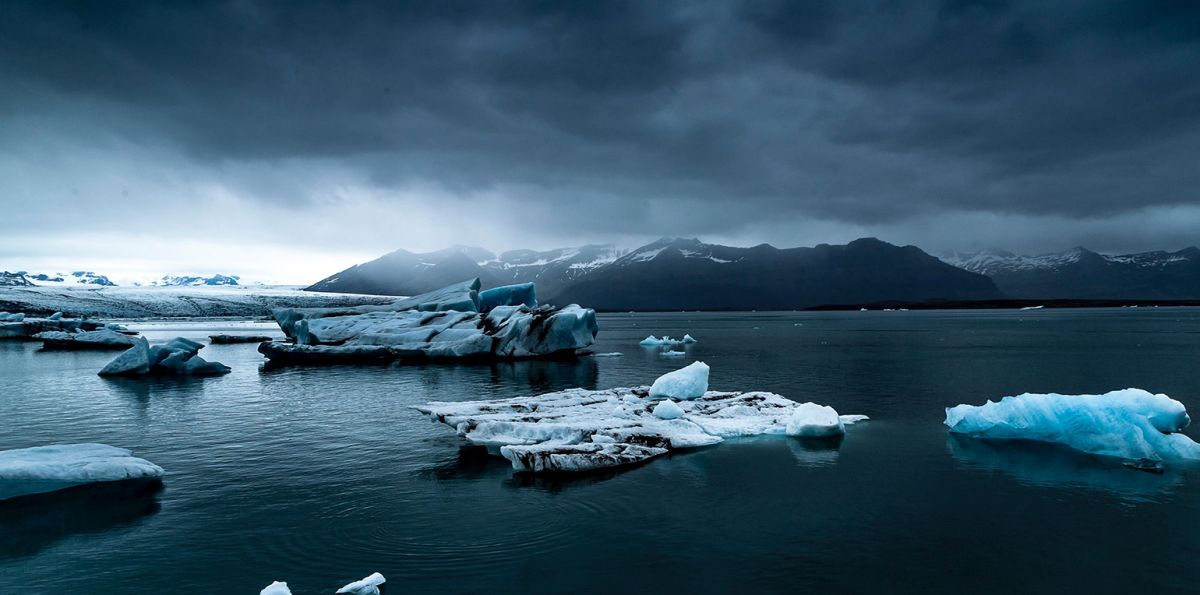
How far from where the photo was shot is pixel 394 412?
22.2 m

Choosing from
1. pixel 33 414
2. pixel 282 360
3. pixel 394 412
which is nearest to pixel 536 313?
pixel 282 360

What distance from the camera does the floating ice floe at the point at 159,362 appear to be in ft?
112

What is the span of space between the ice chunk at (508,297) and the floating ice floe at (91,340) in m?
31.9

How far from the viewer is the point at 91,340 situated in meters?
54.7

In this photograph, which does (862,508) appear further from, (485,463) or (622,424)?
(485,463)

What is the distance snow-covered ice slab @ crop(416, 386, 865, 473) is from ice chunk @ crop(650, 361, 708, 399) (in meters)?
0.33

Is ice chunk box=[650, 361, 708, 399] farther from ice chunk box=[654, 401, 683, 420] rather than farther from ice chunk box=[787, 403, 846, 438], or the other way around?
ice chunk box=[787, 403, 846, 438]

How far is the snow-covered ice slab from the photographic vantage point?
14062 millimetres

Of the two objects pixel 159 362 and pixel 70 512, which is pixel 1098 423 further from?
pixel 159 362

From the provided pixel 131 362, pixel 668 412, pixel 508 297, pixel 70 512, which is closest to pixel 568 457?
pixel 668 412

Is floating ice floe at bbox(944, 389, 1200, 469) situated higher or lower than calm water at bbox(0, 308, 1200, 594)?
higher

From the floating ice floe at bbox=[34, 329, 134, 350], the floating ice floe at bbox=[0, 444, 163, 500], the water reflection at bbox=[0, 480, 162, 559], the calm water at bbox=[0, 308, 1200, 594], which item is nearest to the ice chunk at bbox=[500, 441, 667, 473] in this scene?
the calm water at bbox=[0, 308, 1200, 594]

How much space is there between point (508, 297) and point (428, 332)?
15.2 m

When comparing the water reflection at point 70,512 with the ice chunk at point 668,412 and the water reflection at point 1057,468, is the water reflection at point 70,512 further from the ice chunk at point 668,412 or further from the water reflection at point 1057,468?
the water reflection at point 1057,468
